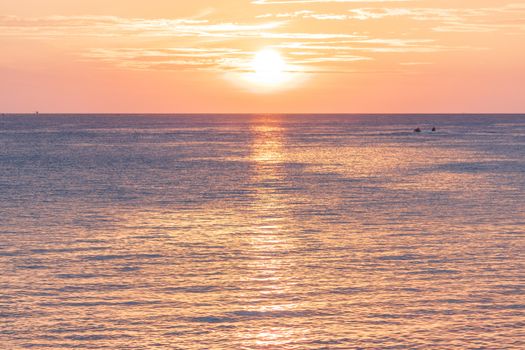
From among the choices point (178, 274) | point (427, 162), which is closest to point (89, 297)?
point (178, 274)

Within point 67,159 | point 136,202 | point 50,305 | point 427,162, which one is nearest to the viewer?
point 50,305

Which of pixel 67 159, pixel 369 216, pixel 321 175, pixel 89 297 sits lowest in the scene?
pixel 89 297

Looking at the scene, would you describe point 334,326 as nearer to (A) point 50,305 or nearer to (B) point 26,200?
(A) point 50,305

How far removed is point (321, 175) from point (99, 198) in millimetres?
28581

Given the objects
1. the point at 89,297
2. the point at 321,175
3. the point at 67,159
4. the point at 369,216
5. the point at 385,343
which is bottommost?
the point at 385,343

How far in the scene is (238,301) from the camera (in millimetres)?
25438

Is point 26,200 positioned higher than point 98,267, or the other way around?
point 26,200

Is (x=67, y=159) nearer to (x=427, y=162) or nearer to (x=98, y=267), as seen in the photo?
(x=427, y=162)

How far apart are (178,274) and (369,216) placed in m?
18.8

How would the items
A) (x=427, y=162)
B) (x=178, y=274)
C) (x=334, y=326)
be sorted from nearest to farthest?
(x=334, y=326) < (x=178, y=274) < (x=427, y=162)

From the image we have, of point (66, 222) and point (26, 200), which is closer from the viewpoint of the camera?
point (66, 222)

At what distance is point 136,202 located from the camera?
5312 cm

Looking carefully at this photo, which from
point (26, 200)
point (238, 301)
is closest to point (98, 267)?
point (238, 301)

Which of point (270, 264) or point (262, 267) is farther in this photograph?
point (270, 264)
